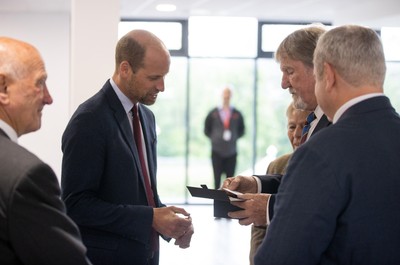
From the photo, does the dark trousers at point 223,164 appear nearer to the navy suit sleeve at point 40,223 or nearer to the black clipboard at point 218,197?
the black clipboard at point 218,197

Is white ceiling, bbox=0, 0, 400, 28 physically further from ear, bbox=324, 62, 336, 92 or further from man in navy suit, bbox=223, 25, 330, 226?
ear, bbox=324, 62, 336, 92

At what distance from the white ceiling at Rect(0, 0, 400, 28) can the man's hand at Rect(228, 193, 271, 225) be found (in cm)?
703

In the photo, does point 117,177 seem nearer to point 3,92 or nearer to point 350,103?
point 3,92

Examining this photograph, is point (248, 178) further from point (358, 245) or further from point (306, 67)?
point (358, 245)

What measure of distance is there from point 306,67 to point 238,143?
8.73m

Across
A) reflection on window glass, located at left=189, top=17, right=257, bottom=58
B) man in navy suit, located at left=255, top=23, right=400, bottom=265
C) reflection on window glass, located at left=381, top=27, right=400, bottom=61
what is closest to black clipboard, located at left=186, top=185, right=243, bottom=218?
man in navy suit, located at left=255, top=23, right=400, bottom=265

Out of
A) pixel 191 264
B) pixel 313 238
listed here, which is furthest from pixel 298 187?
pixel 191 264

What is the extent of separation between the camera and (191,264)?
6.86 metres

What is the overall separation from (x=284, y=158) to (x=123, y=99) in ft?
3.22

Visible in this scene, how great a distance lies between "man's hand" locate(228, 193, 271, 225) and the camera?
8.72 feet

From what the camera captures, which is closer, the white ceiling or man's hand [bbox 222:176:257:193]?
man's hand [bbox 222:176:257:193]

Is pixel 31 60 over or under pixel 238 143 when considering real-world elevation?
over

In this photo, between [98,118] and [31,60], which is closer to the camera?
[31,60]

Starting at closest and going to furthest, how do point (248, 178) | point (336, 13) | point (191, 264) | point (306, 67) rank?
point (306, 67), point (248, 178), point (191, 264), point (336, 13)
